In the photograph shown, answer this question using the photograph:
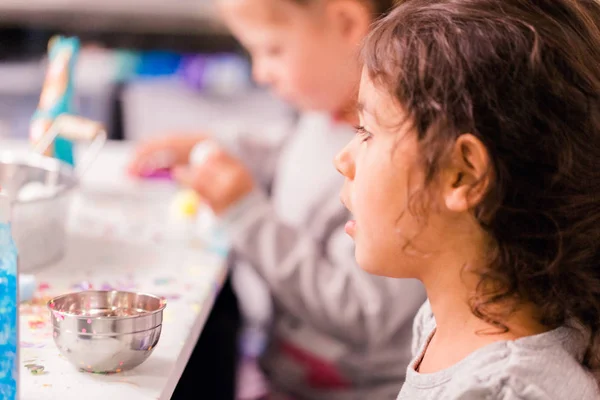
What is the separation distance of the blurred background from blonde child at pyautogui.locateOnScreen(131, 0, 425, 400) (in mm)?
862

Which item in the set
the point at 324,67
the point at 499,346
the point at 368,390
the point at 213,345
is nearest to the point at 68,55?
the point at 324,67

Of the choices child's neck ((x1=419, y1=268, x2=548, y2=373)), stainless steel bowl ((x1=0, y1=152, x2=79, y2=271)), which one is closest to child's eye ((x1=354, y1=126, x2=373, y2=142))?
child's neck ((x1=419, y1=268, x2=548, y2=373))

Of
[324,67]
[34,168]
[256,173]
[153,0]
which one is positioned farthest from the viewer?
[153,0]

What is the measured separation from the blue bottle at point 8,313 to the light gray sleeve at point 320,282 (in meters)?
0.59

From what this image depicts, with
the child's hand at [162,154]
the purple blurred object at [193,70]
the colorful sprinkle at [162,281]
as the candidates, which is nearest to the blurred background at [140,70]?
the purple blurred object at [193,70]

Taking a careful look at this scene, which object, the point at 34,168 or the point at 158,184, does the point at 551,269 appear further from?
the point at 158,184

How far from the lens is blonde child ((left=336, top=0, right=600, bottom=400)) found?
0.60 m

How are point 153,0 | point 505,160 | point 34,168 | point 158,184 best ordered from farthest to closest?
point 153,0, point 158,184, point 34,168, point 505,160

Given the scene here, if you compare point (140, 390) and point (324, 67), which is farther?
point (324, 67)

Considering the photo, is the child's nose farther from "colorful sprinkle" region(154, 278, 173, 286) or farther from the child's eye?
"colorful sprinkle" region(154, 278, 173, 286)

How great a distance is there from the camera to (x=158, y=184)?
1423 millimetres

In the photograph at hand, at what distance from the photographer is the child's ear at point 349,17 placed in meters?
1.23

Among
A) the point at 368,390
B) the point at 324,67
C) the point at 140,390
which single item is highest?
the point at 324,67

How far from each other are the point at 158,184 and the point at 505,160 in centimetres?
91
